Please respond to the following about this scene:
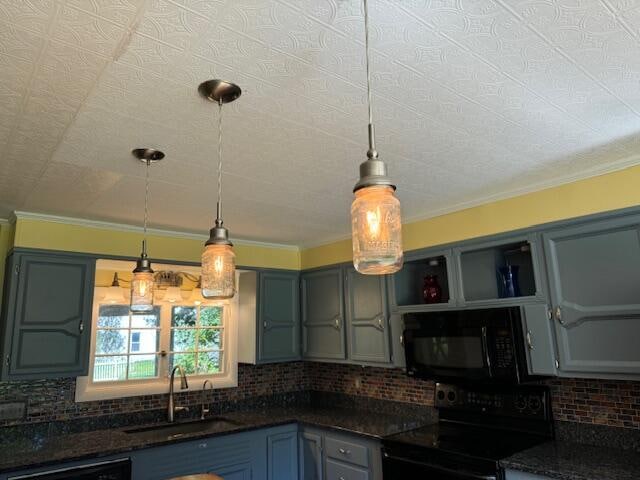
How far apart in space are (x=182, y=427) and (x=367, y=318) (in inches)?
64.9

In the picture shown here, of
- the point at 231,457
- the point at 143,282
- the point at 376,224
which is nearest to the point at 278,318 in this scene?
the point at 231,457

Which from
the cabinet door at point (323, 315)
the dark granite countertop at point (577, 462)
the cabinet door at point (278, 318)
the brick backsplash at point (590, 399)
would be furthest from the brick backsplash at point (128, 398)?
the dark granite countertop at point (577, 462)

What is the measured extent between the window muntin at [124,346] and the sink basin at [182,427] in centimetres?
43

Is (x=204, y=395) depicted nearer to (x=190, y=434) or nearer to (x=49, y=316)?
(x=190, y=434)

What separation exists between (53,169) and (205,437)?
77.0 inches

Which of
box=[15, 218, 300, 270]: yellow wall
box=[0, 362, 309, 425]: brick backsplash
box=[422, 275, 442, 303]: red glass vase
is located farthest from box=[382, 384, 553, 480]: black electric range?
box=[15, 218, 300, 270]: yellow wall

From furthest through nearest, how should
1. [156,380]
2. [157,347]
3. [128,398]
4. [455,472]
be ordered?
[157,347] < [156,380] < [128,398] < [455,472]

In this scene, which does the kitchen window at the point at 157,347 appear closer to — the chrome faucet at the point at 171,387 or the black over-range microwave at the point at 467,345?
the chrome faucet at the point at 171,387

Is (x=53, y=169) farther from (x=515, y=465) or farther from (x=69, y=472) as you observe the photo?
(x=515, y=465)

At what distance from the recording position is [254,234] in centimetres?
387

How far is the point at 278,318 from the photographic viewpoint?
163 inches

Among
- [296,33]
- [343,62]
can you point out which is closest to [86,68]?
[296,33]

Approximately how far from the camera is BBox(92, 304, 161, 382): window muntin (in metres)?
3.49

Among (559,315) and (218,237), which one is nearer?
(218,237)
